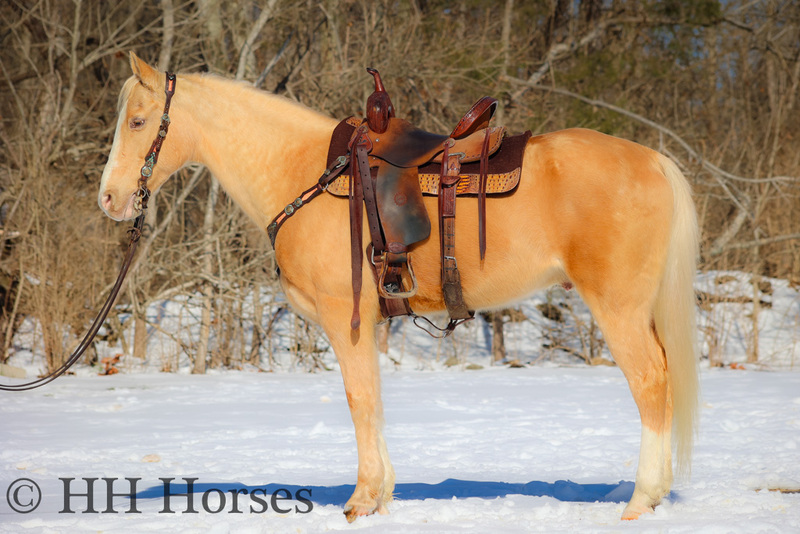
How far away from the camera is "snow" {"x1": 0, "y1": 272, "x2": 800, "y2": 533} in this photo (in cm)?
322

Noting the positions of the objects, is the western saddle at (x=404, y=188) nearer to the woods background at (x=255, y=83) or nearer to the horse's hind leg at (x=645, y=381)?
the horse's hind leg at (x=645, y=381)

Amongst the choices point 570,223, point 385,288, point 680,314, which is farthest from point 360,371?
point 680,314

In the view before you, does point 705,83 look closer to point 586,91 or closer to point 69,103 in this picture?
point 586,91

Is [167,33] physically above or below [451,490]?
above

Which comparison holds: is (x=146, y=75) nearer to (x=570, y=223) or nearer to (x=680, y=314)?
(x=570, y=223)

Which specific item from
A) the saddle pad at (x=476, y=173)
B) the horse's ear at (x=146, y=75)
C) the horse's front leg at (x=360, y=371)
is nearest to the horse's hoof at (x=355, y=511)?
the horse's front leg at (x=360, y=371)

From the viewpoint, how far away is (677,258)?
3367 mm

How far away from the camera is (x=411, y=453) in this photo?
4.90 meters

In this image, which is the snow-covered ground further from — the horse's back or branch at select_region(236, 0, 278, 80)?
branch at select_region(236, 0, 278, 80)

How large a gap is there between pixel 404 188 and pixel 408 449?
2359mm

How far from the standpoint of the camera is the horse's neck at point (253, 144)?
3.61 metres

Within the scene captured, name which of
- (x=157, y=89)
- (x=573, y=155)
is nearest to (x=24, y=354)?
(x=157, y=89)

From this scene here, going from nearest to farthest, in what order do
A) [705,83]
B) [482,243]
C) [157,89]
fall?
[482,243], [157,89], [705,83]

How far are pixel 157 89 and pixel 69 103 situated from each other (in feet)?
21.6
